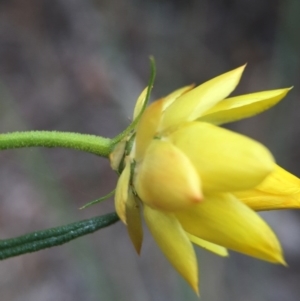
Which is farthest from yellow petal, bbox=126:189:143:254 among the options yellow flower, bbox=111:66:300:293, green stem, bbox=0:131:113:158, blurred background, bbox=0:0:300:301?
blurred background, bbox=0:0:300:301

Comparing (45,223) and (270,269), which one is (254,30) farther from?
(45,223)

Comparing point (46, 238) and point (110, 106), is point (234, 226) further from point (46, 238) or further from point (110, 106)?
point (110, 106)

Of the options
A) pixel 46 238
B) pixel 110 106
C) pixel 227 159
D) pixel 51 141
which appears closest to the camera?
pixel 227 159

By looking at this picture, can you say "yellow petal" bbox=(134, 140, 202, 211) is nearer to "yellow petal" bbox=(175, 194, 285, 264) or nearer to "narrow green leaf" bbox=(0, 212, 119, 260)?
"yellow petal" bbox=(175, 194, 285, 264)

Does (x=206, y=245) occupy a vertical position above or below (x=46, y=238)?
above

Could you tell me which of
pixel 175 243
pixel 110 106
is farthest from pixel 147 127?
pixel 110 106

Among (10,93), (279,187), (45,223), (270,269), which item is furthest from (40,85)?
(279,187)

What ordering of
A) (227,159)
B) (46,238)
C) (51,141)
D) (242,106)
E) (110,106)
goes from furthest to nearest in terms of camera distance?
(110,106) < (46,238) < (51,141) < (242,106) < (227,159)
